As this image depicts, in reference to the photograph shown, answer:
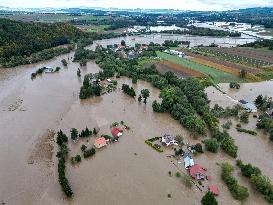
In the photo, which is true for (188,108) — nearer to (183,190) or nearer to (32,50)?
(183,190)

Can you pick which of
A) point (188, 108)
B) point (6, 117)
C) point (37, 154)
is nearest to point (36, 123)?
point (6, 117)

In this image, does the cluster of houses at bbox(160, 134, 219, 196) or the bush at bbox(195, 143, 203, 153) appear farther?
the bush at bbox(195, 143, 203, 153)

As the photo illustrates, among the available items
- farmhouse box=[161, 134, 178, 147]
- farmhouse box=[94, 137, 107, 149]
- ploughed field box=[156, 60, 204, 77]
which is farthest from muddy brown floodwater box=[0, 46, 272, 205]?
ploughed field box=[156, 60, 204, 77]

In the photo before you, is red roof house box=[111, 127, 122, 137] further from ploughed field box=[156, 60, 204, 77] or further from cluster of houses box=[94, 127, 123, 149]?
ploughed field box=[156, 60, 204, 77]

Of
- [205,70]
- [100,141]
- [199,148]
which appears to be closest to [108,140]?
[100,141]

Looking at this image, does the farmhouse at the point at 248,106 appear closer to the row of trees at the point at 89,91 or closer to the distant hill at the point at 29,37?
the row of trees at the point at 89,91
